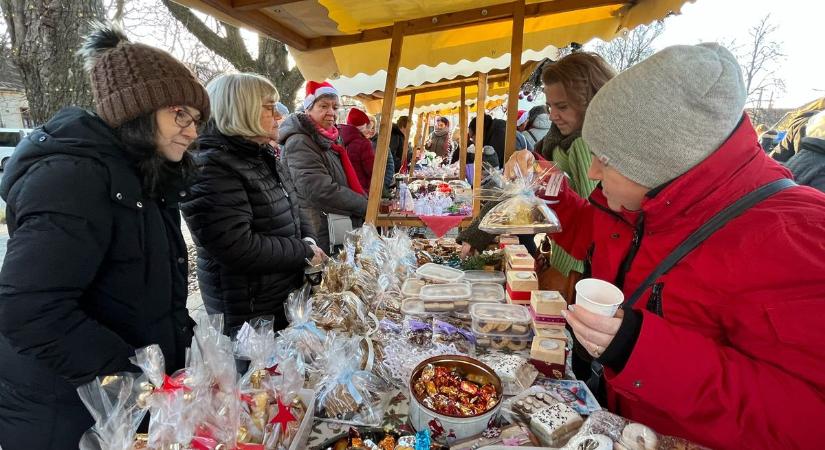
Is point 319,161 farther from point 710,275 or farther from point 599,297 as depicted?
point 710,275

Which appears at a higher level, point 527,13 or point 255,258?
point 527,13

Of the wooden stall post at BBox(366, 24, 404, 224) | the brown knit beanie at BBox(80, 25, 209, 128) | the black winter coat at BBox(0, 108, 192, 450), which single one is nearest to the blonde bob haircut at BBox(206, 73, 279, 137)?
the brown knit beanie at BBox(80, 25, 209, 128)

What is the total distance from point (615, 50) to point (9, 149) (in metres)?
29.0

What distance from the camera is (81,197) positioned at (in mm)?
1226

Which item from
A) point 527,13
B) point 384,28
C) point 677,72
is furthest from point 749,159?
point 384,28

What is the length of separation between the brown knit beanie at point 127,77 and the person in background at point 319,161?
1.81 meters

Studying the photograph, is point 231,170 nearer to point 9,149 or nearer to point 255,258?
point 255,258

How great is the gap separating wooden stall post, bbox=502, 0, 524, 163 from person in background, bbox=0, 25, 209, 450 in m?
2.14

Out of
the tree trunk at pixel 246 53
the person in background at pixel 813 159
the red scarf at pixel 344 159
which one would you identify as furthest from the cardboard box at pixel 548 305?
the tree trunk at pixel 246 53

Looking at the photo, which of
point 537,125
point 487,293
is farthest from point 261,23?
point 537,125

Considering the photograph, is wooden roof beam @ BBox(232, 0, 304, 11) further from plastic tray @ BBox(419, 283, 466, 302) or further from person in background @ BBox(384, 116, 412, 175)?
person in background @ BBox(384, 116, 412, 175)

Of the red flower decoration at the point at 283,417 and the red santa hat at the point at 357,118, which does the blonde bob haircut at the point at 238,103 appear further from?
the red santa hat at the point at 357,118

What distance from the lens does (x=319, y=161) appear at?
3438 millimetres

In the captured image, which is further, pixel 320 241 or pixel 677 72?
pixel 320 241
